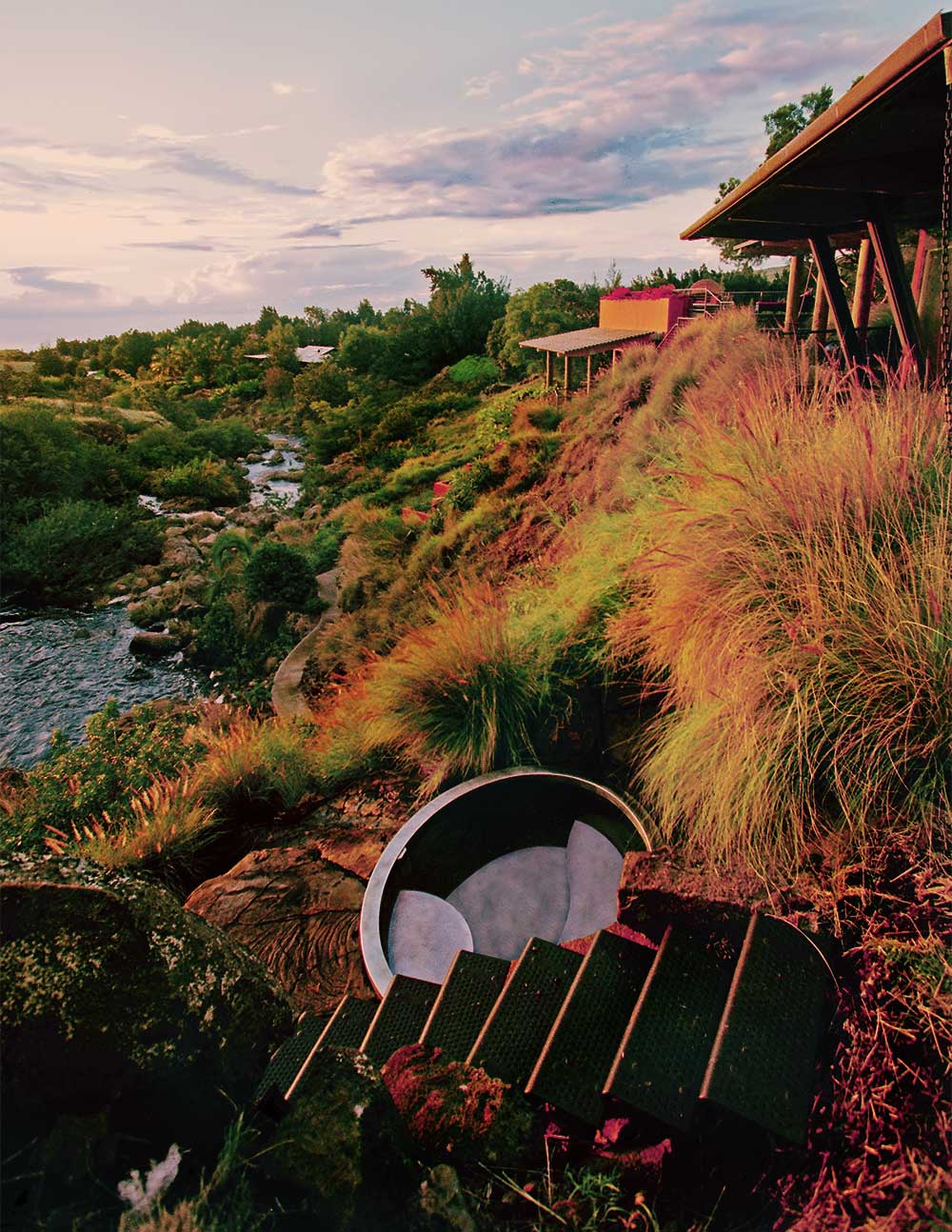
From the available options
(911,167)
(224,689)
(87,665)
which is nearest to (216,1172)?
(911,167)

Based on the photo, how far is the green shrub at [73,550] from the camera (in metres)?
13.0

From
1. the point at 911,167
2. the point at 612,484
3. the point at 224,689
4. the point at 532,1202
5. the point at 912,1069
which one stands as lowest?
the point at 224,689

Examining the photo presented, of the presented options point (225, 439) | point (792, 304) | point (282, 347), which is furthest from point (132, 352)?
point (792, 304)

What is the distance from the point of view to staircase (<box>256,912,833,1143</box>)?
5.58 ft

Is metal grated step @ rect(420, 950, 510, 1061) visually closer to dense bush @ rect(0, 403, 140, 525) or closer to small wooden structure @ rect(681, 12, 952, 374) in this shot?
small wooden structure @ rect(681, 12, 952, 374)

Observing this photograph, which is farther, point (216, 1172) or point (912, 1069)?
point (912, 1069)

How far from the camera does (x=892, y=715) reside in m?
2.30

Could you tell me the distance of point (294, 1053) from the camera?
2344mm

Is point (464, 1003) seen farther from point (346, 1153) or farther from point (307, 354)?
point (307, 354)

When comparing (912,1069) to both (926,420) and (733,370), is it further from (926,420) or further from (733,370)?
(733,370)

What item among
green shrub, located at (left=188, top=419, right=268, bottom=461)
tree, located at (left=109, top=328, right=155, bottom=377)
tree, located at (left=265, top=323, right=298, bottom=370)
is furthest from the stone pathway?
tree, located at (left=109, top=328, right=155, bottom=377)

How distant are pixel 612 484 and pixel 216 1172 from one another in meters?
5.97

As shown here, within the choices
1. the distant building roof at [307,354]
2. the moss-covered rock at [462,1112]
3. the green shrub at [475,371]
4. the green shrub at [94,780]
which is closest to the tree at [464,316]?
the green shrub at [475,371]

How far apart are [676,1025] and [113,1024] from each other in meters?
1.46
